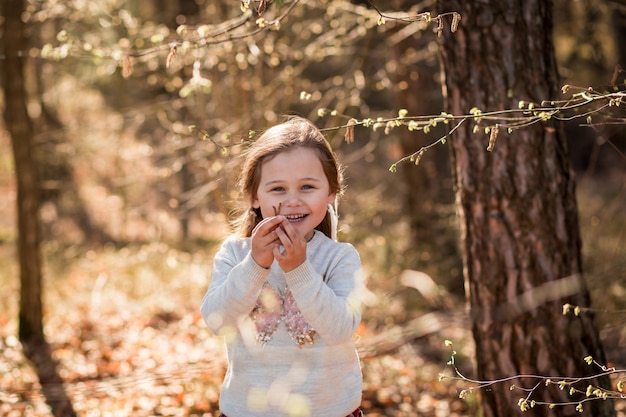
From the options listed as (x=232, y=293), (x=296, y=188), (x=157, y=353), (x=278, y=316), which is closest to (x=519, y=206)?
(x=296, y=188)

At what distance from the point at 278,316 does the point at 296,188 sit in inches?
18.2

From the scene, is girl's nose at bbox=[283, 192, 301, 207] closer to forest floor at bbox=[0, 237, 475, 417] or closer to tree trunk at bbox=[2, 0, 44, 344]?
forest floor at bbox=[0, 237, 475, 417]

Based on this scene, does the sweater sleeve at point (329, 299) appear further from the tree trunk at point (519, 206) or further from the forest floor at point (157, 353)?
the tree trunk at point (519, 206)

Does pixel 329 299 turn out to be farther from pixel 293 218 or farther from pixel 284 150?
pixel 284 150

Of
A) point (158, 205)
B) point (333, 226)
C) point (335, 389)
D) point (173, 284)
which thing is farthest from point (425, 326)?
point (158, 205)

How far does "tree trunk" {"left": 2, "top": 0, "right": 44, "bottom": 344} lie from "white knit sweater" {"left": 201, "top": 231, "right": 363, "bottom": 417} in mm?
4342

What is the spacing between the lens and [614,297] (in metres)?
6.70

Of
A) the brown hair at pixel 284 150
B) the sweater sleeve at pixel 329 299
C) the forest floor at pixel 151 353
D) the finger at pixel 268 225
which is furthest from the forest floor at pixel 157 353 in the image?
the brown hair at pixel 284 150

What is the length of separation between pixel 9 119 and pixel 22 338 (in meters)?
2.05

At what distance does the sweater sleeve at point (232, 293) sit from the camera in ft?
7.35

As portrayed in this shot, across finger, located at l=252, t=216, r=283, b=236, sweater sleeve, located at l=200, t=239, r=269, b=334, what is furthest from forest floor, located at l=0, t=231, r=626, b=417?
finger, located at l=252, t=216, r=283, b=236

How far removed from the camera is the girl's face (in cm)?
240

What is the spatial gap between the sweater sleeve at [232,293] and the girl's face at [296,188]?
0.22 meters

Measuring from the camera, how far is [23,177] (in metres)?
6.13
